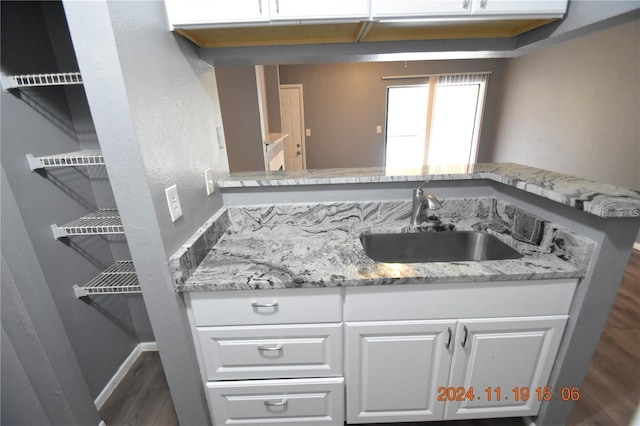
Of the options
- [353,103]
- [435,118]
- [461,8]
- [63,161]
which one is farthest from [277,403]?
[435,118]

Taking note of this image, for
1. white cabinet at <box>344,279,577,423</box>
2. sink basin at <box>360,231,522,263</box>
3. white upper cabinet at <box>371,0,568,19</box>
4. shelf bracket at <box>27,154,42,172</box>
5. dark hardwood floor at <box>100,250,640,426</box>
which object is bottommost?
dark hardwood floor at <box>100,250,640,426</box>

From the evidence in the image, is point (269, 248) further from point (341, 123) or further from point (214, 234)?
point (341, 123)

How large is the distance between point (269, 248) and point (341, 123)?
4.52m

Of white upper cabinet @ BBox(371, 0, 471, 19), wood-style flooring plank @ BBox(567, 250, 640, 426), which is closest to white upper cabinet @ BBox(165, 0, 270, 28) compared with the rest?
white upper cabinet @ BBox(371, 0, 471, 19)

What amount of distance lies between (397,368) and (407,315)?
0.25m

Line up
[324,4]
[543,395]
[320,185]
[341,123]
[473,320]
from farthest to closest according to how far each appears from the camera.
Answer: [341,123]
[320,185]
[543,395]
[473,320]
[324,4]

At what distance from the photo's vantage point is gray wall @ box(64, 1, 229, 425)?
2.36 feet

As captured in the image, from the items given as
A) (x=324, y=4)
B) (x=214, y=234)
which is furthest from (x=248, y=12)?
(x=214, y=234)

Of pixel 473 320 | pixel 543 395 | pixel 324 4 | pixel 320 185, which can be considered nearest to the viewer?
pixel 324 4

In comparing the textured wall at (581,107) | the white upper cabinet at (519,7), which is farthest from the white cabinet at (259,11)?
the textured wall at (581,107)

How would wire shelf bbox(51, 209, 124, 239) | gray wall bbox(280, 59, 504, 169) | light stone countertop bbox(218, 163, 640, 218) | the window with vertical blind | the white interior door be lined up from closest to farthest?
1. light stone countertop bbox(218, 163, 640, 218)
2. wire shelf bbox(51, 209, 124, 239)
3. gray wall bbox(280, 59, 504, 169)
4. the window with vertical blind
5. the white interior door

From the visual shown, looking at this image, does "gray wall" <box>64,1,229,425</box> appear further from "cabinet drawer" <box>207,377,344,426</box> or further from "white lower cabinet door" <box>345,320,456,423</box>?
"white lower cabinet door" <box>345,320,456,423</box>

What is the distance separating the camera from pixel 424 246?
1421 millimetres

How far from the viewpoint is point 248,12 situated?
37.2 inches
